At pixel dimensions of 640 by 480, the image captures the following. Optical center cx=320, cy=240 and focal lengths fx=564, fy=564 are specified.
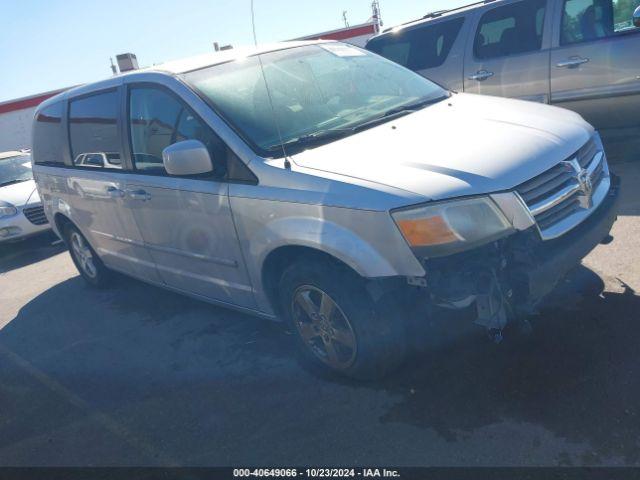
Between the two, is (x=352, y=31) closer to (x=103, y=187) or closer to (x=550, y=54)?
(x=550, y=54)

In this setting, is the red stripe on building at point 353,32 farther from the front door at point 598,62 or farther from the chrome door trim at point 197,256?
the chrome door trim at point 197,256

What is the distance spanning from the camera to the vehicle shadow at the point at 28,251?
7.81 meters

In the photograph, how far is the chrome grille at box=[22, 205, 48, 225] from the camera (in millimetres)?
8234

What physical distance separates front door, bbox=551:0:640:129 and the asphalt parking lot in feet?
4.92

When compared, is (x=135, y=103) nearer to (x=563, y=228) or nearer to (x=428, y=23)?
(x=563, y=228)

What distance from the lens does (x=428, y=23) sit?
22.1 ft

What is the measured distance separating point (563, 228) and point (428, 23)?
4.69 meters

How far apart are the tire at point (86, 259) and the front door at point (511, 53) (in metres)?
4.41

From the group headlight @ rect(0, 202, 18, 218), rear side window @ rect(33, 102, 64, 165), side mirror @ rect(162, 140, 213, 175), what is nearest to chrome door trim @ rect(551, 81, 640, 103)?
side mirror @ rect(162, 140, 213, 175)

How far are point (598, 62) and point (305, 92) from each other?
11.3ft

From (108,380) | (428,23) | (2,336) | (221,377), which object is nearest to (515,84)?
(428,23)

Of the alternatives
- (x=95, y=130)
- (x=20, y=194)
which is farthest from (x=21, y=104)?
(x=95, y=130)

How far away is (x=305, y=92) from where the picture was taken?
11.9ft

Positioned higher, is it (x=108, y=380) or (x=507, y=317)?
(x=507, y=317)
